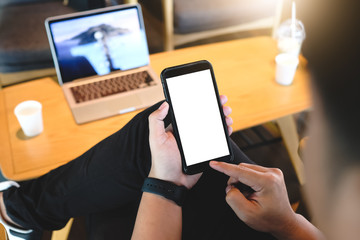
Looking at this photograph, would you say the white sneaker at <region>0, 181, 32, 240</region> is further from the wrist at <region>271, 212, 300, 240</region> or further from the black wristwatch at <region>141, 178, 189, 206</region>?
the wrist at <region>271, 212, 300, 240</region>

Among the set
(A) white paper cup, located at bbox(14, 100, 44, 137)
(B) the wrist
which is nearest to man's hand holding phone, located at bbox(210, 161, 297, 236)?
(B) the wrist

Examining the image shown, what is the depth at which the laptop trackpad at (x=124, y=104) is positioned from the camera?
1.10m

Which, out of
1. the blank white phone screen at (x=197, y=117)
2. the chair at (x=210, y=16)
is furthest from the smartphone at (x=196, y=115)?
the chair at (x=210, y=16)

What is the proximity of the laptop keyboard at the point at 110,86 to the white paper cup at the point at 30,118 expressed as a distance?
6.1 inches

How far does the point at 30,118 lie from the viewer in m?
0.98

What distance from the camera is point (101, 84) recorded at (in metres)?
1.19

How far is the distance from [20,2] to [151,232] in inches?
67.2

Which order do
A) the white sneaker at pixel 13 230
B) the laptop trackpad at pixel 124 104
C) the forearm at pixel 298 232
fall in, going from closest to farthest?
the forearm at pixel 298 232 → the white sneaker at pixel 13 230 → the laptop trackpad at pixel 124 104

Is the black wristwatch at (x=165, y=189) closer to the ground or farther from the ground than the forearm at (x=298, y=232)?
farther from the ground

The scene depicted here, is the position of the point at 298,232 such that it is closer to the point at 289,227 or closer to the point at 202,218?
the point at 289,227

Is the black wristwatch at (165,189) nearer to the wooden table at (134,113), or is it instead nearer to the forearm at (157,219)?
the forearm at (157,219)

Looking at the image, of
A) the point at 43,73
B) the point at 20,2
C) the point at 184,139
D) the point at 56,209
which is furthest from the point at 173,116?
the point at 20,2

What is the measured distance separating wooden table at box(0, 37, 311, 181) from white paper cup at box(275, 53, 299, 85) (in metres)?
0.03

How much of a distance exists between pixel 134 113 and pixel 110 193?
331mm
